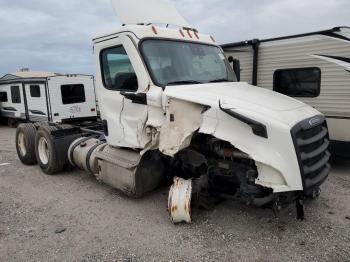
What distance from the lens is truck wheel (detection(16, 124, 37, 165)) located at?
7.91m

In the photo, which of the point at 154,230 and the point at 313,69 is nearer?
the point at 154,230

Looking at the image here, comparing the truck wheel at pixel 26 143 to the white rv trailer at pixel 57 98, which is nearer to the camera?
the truck wheel at pixel 26 143

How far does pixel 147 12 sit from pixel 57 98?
33.5 ft

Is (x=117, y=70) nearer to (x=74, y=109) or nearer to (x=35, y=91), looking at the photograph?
(x=74, y=109)

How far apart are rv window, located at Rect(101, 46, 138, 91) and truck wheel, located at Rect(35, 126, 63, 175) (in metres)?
2.22

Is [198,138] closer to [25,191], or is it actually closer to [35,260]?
[35,260]

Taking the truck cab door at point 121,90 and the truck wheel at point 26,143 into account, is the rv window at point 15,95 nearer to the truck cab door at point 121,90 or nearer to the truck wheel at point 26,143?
the truck wheel at point 26,143

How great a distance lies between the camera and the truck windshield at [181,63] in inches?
193

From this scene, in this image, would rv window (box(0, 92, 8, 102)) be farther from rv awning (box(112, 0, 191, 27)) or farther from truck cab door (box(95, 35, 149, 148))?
rv awning (box(112, 0, 191, 27))

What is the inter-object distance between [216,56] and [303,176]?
Result: 2659mm

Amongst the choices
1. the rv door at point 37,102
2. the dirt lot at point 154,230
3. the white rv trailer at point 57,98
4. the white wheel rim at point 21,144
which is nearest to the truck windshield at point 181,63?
the dirt lot at point 154,230

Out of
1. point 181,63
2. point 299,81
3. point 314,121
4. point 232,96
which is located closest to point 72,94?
point 299,81

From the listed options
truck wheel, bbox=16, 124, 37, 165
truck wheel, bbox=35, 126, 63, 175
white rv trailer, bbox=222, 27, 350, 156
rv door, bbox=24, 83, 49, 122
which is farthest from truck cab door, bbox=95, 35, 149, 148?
rv door, bbox=24, 83, 49, 122

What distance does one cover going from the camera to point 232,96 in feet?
14.7
